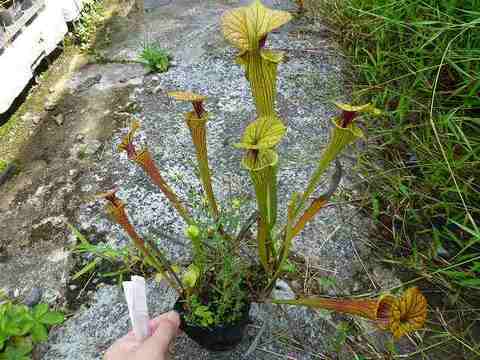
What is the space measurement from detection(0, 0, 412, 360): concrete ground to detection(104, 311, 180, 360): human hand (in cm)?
24

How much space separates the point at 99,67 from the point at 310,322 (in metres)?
1.81

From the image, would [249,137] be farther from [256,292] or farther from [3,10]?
[3,10]

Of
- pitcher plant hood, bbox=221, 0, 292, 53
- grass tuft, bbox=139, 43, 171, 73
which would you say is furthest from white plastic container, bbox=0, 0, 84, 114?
pitcher plant hood, bbox=221, 0, 292, 53

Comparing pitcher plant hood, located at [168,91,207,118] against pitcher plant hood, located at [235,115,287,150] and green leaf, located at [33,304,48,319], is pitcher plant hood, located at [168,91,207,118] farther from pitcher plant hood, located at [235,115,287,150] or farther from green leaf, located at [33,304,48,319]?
green leaf, located at [33,304,48,319]

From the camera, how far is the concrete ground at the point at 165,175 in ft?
3.78

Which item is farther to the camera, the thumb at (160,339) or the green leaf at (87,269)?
the green leaf at (87,269)

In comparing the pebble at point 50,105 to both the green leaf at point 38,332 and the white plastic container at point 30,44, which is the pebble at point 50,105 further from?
the green leaf at point 38,332

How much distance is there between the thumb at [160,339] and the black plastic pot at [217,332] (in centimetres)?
5

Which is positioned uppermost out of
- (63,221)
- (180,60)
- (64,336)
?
(180,60)

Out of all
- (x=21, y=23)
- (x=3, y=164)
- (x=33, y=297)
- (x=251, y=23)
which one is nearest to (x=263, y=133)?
(x=251, y=23)

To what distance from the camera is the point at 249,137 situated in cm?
71

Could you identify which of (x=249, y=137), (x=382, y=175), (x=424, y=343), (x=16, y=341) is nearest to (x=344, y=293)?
(x=424, y=343)

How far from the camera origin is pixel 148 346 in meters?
0.83

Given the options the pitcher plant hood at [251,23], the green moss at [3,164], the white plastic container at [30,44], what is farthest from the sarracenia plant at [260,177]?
the white plastic container at [30,44]
